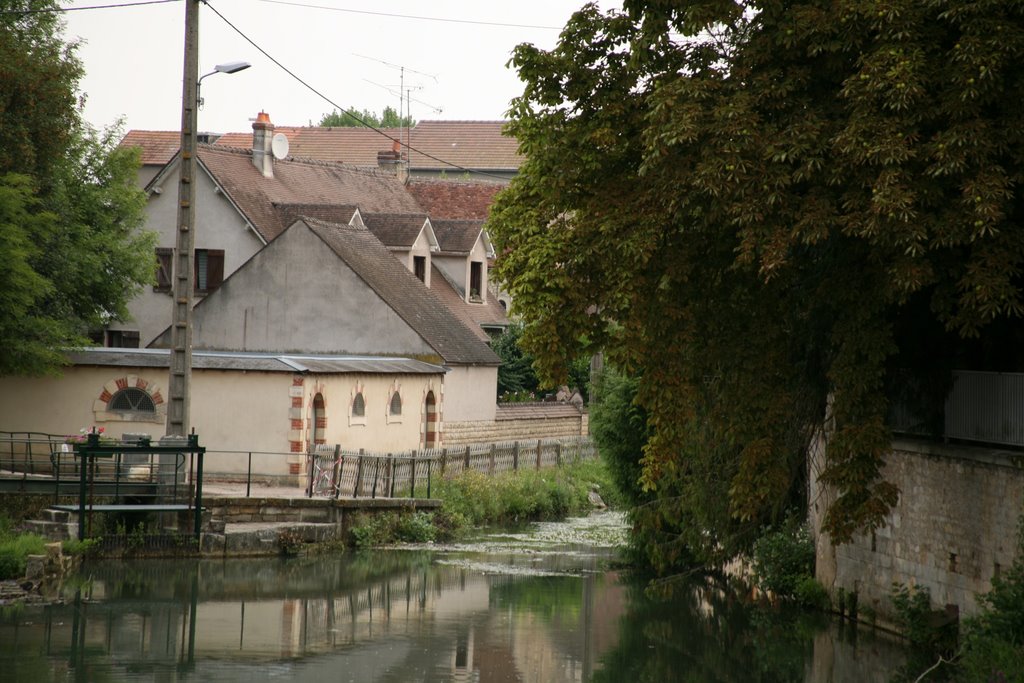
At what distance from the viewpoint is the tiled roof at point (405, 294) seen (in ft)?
116

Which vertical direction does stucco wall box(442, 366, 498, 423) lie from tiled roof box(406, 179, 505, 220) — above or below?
below

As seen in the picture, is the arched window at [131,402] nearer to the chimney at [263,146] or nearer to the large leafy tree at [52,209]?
the large leafy tree at [52,209]

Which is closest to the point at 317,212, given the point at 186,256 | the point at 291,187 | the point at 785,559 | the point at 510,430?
the point at 291,187

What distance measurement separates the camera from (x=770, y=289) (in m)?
15.2

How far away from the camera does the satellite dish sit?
44.2 metres

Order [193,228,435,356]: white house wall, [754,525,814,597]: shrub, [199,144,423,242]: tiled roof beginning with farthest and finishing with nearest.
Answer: [199,144,423,242]: tiled roof → [193,228,435,356]: white house wall → [754,525,814,597]: shrub

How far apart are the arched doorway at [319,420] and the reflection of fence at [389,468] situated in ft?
1.34

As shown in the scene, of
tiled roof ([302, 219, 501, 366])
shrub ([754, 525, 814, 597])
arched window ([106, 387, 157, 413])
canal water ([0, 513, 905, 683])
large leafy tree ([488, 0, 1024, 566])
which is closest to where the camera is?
large leafy tree ([488, 0, 1024, 566])

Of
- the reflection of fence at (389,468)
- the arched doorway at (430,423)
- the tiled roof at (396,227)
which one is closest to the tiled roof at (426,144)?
the tiled roof at (396,227)

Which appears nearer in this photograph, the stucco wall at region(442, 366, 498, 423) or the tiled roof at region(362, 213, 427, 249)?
the stucco wall at region(442, 366, 498, 423)

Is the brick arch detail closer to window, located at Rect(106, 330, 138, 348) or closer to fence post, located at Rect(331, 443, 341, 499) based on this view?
fence post, located at Rect(331, 443, 341, 499)

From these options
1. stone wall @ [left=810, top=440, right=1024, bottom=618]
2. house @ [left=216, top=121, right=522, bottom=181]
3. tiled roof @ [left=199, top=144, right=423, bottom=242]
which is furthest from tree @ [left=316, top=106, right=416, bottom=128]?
stone wall @ [left=810, top=440, right=1024, bottom=618]

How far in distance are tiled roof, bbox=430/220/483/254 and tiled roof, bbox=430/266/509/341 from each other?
92 cm

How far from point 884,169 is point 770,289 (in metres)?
2.68
